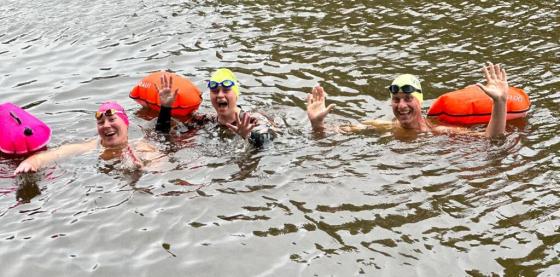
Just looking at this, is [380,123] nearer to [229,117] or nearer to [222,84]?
[229,117]

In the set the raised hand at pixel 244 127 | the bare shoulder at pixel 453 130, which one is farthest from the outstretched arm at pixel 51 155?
the bare shoulder at pixel 453 130

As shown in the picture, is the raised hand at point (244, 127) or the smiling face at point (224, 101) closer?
the raised hand at point (244, 127)

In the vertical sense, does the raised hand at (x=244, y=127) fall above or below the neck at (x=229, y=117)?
above

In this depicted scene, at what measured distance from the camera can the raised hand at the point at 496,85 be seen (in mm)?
8742

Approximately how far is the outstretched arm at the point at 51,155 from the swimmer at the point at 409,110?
11.0 feet

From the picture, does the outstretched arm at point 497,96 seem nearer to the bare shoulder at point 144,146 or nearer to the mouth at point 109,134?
the bare shoulder at point 144,146

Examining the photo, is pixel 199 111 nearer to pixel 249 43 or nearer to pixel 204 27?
pixel 249 43

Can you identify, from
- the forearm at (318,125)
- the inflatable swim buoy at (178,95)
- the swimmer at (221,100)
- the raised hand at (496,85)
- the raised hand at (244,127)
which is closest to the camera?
the raised hand at (496,85)

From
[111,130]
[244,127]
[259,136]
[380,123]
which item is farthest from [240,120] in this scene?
[380,123]

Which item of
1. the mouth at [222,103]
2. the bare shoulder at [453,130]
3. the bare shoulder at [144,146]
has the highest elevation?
the mouth at [222,103]

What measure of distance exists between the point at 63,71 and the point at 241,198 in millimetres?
7530

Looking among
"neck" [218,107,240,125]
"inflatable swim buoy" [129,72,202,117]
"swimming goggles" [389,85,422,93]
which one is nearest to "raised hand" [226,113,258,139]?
"neck" [218,107,240,125]

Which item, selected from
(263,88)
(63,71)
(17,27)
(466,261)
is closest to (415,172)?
(466,261)

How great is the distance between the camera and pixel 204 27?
1652cm
